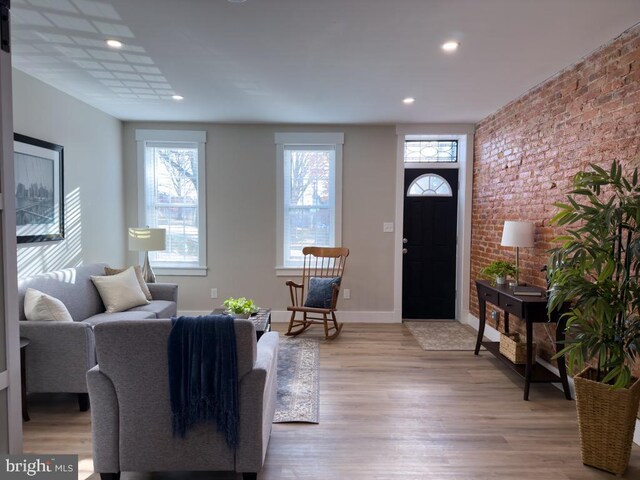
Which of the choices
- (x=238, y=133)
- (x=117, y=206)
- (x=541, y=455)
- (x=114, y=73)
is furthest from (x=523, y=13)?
(x=117, y=206)

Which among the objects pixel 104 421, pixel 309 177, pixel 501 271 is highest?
pixel 309 177

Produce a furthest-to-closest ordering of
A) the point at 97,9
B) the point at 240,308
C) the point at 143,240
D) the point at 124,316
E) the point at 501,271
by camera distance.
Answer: the point at 143,240 < the point at 501,271 < the point at 124,316 < the point at 240,308 < the point at 97,9

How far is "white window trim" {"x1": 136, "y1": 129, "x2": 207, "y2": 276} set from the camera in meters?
4.93

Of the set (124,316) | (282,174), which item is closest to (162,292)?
(124,316)

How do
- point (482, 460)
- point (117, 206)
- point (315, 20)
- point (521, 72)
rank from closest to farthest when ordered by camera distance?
point (482, 460) < point (315, 20) < point (521, 72) < point (117, 206)

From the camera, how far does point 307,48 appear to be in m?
2.75

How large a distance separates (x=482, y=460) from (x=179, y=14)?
10.3 feet

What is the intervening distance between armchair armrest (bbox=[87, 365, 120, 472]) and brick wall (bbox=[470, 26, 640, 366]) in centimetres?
309

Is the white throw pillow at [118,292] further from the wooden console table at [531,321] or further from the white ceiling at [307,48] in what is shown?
the wooden console table at [531,321]

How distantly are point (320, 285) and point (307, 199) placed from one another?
47.3 inches

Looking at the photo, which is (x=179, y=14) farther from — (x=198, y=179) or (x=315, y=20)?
(x=198, y=179)

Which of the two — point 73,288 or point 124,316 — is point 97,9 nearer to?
point 73,288

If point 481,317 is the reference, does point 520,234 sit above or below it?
above

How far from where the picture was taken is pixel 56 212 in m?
3.63
